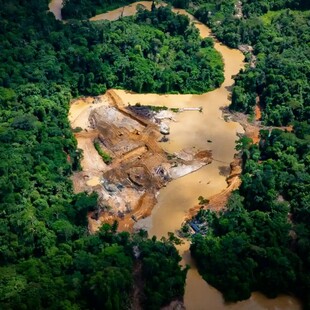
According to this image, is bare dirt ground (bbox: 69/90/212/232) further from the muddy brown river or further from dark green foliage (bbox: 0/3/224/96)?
dark green foliage (bbox: 0/3/224/96)

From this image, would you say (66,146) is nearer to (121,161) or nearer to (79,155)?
(79,155)

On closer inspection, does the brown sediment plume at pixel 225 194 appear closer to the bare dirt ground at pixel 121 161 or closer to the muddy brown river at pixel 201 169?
the muddy brown river at pixel 201 169

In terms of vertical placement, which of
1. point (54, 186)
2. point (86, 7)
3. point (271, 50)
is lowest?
point (271, 50)

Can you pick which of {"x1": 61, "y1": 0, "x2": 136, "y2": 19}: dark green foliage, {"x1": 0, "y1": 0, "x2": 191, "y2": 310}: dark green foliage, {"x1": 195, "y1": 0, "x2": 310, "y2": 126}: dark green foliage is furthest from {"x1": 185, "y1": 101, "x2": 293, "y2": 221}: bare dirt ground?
{"x1": 61, "y1": 0, "x2": 136, "y2": 19}: dark green foliage

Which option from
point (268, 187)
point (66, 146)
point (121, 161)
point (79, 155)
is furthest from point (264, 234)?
point (66, 146)

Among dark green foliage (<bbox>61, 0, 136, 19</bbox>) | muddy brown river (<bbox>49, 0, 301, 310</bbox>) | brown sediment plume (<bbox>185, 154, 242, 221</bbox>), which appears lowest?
muddy brown river (<bbox>49, 0, 301, 310</bbox>)
